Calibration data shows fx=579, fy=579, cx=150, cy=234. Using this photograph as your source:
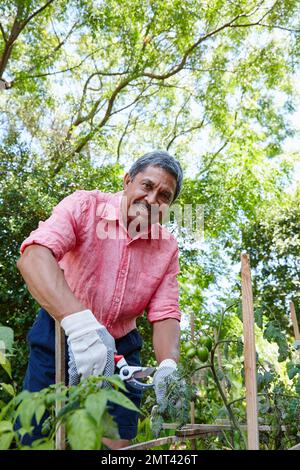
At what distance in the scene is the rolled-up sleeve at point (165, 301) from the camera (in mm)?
2098

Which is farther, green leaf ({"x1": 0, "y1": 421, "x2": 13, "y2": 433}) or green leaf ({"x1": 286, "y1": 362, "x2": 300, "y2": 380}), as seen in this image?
green leaf ({"x1": 286, "y1": 362, "x2": 300, "y2": 380})

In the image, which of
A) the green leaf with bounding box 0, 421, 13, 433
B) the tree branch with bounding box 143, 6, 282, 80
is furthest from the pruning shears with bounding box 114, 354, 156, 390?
the tree branch with bounding box 143, 6, 282, 80

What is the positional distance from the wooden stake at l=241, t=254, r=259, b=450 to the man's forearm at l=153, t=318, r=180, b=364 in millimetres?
816

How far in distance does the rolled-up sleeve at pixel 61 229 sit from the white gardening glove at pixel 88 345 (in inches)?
10.7

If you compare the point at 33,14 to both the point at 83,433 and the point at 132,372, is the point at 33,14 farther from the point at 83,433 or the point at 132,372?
the point at 83,433

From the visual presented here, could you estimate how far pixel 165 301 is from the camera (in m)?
2.11

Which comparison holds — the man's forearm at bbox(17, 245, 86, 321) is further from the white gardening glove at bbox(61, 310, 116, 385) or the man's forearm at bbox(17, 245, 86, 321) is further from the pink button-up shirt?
the pink button-up shirt

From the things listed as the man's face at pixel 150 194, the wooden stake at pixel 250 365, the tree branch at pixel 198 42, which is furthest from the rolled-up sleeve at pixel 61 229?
the tree branch at pixel 198 42

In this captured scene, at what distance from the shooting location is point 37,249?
66.4 inches

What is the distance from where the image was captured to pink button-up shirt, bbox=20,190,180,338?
1.94 metres

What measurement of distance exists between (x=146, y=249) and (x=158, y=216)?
→ 0.16 meters

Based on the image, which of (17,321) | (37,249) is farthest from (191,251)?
(37,249)

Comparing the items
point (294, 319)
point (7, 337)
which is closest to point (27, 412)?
point (7, 337)

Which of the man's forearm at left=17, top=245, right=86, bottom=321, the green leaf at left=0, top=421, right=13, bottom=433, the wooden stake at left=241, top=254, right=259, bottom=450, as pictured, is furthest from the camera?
the man's forearm at left=17, top=245, right=86, bottom=321
